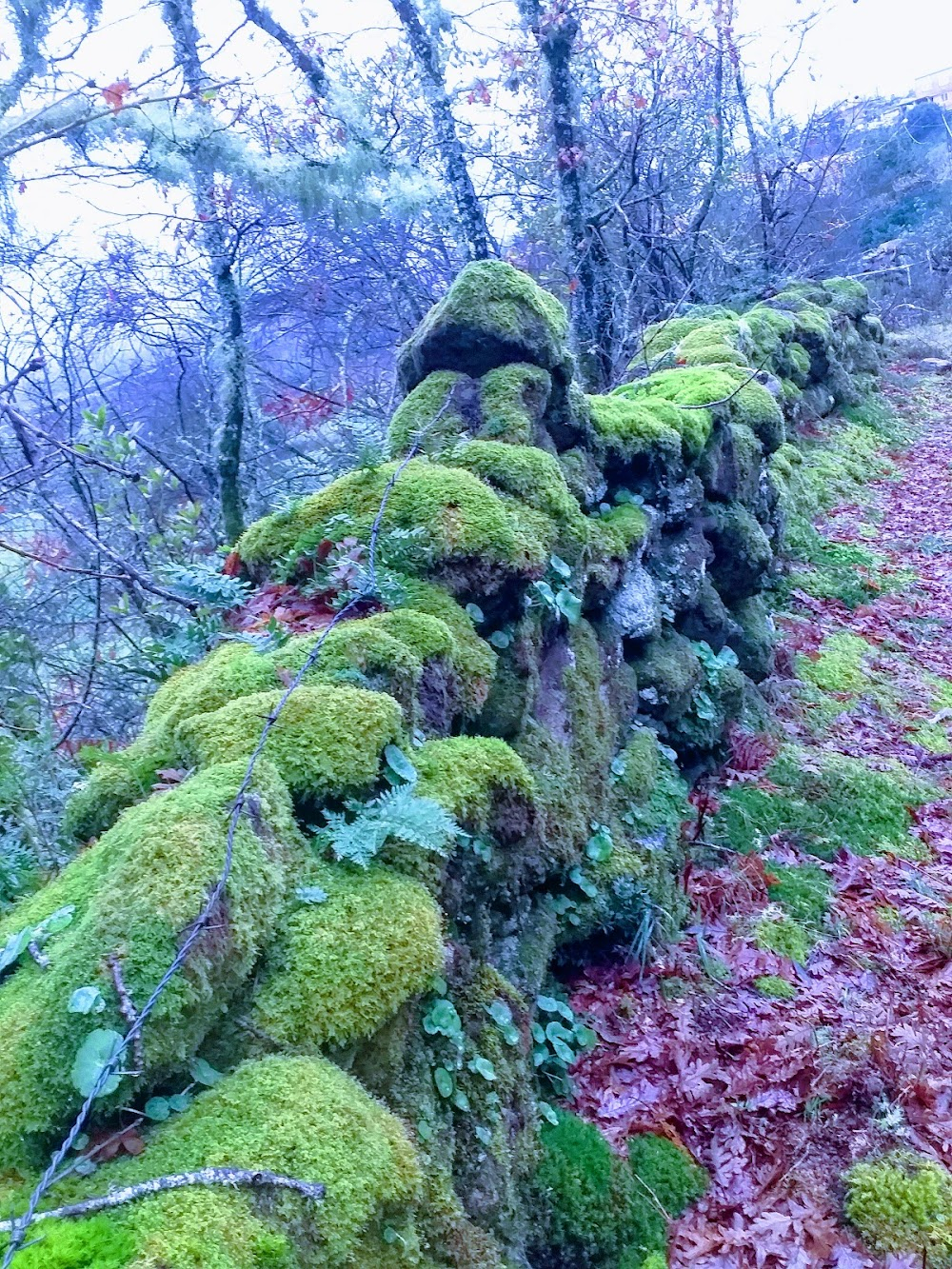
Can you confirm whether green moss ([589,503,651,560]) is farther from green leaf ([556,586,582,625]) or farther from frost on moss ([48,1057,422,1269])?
frost on moss ([48,1057,422,1269])

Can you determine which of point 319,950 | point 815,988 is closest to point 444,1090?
point 319,950

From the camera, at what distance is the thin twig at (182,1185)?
5.60ft

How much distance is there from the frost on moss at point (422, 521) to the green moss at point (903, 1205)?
2881mm

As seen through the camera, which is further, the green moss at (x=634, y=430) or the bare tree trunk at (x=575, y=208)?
the bare tree trunk at (x=575, y=208)

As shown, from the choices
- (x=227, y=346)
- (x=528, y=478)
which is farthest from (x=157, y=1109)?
(x=227, y=346)

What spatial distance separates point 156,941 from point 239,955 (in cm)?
26

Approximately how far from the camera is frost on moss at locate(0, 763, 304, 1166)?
194 cm

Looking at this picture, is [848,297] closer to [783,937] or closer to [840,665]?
[840,665]

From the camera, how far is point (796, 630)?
7.87 metres

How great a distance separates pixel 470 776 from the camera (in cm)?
312

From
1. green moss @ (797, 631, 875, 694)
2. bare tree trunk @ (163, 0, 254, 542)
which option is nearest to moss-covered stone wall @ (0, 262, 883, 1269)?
green moss @ (797, 631, 875, 694)

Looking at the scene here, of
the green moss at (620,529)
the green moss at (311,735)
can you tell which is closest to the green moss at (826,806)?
the green moss at (620,529)

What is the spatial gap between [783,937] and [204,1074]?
138 inches

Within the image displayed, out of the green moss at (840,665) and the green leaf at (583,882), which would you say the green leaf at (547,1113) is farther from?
the green moss at (840,665)
